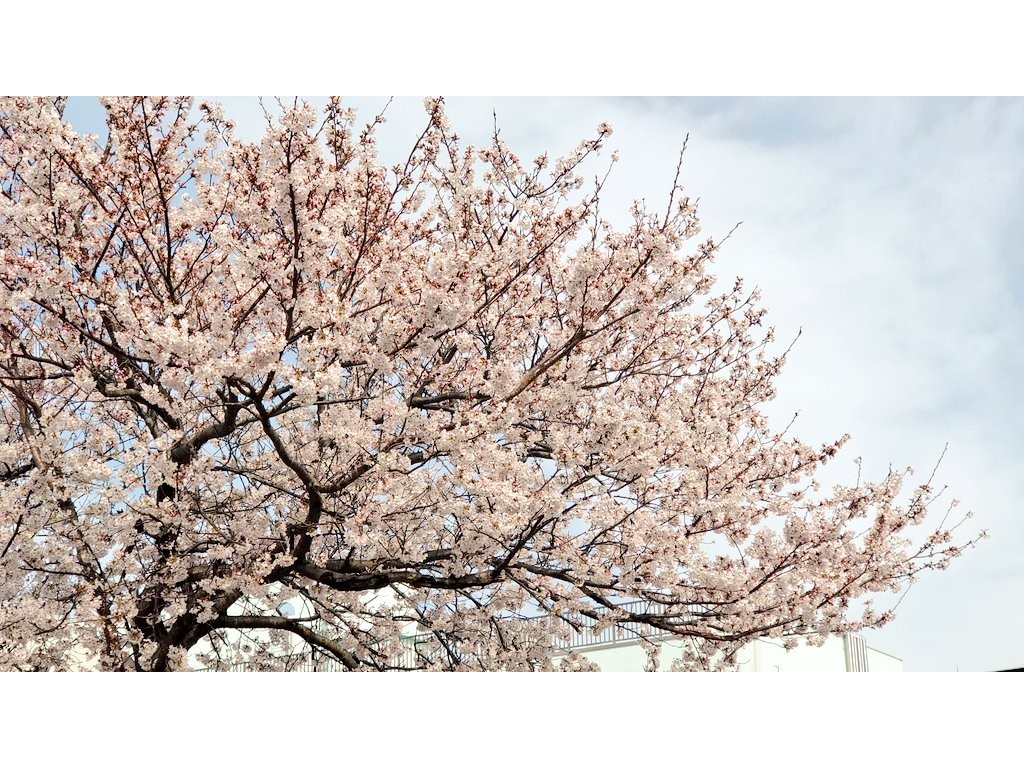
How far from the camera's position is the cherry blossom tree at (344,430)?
457 centimetres

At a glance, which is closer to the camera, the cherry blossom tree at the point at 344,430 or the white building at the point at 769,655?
the cherry blossom tree at the point at 344,430

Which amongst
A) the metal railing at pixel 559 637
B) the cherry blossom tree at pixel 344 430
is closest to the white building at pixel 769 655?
the metal railing at pixel 559 637

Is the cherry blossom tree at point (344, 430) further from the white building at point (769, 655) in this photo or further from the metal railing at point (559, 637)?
the white building at point (769, 655)

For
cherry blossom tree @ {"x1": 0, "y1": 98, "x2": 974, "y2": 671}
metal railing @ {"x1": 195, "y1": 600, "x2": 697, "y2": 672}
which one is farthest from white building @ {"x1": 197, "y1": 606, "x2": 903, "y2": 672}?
cherry blossom tree @ {"x1": 0, "y1": 98, "x2": 974, "y2": 671}

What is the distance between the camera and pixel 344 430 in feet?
14.9

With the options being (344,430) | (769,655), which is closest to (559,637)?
(344,430)

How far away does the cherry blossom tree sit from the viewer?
4566 millimetres

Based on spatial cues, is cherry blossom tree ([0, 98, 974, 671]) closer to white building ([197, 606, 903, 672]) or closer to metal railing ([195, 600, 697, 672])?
metal railing ([195, 600, 697, 672])

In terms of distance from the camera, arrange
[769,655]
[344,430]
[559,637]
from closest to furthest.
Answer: [344,430]
[559,637]
[769,655]

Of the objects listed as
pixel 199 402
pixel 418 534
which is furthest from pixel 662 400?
pixel 199 402

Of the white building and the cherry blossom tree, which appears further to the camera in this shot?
the white building

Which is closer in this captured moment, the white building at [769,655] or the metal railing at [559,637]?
the metal railing at [559,637]

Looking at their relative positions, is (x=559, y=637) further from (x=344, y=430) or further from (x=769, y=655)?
(x=769, y=655)
